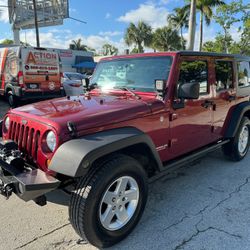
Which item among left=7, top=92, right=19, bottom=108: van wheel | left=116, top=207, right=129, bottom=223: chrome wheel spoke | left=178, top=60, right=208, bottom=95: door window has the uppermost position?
left=178, top=60, right=208, bottom=95: door window

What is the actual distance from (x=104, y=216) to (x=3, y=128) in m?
1.73

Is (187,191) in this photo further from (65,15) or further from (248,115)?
(65,15)

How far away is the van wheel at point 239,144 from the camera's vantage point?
511cm

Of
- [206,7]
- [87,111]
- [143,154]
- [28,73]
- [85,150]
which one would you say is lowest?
[143,154]

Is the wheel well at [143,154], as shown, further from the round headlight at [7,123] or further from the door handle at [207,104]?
the round headlight at [7,123]

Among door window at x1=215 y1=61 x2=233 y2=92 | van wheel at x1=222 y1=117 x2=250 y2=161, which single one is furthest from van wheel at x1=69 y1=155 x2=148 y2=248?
van wheel at x1=222 y1=117 x2=250 y2=161

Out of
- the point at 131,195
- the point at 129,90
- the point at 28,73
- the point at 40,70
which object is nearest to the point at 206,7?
the point at 40,70

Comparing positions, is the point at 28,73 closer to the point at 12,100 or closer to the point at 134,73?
the point at 12,100

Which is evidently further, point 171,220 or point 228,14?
point 228,14

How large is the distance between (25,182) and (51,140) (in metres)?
0.46

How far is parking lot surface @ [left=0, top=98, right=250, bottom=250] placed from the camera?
2.97 m

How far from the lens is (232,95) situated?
4.99 meters

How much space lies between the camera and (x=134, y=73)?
3943 mm

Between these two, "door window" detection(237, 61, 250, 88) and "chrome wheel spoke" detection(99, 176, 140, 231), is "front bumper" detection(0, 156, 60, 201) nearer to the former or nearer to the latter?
"chrome wheel spoke" detection(99, 176, 140, 231)
